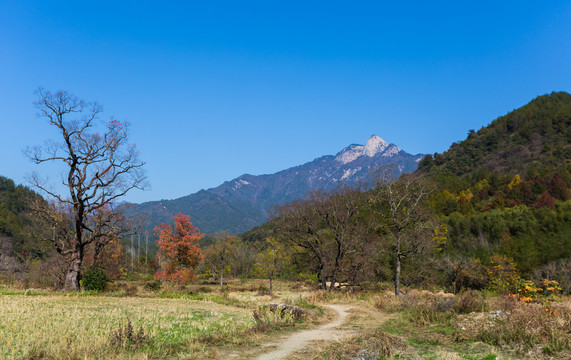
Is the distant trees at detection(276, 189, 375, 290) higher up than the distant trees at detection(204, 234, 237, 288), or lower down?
higher up

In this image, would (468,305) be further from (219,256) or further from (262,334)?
(219,256)

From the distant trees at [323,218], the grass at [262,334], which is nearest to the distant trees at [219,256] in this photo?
the distant trees at [323,218]

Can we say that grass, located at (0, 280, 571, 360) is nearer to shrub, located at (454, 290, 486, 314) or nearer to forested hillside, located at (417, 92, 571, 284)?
shrub, located at (454, 290, 486, 314)

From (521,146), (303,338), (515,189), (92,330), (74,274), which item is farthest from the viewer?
(521,146)

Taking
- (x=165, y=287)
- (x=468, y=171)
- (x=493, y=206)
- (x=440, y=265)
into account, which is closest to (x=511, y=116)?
(x=468, y=171)

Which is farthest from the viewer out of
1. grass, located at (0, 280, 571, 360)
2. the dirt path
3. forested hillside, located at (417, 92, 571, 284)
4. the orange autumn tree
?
forested hillside, located at (417, 92, 571, 284)

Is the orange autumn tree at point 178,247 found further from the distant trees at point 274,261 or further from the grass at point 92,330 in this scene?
the grass at point 92,330

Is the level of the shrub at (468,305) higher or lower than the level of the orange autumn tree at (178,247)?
lower

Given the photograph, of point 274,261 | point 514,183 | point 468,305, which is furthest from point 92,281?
point 514,183

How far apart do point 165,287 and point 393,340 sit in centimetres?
2589

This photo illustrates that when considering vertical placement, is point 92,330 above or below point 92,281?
above

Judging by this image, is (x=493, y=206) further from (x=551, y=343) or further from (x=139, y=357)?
(x=139, y=357)

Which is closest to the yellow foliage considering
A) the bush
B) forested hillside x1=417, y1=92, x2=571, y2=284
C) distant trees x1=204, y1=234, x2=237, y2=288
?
forested hillside x1=417, y1=92, x2=571, y2=284

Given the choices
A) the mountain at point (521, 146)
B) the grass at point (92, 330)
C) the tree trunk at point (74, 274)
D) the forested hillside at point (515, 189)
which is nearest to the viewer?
the grass at point (92, 330)
